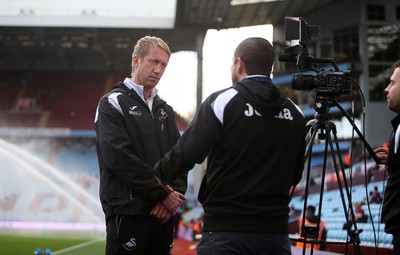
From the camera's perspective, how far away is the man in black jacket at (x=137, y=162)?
2.72 metres

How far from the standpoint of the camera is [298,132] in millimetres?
2455

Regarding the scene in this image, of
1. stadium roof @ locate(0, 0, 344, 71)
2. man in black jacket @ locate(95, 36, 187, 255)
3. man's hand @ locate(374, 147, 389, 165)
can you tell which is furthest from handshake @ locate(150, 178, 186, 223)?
stadium roof @ locate(0, 0, 344, 71)

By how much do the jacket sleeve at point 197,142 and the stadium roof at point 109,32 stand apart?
19.7 meters

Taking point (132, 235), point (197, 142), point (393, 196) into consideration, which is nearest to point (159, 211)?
point (132, 235)

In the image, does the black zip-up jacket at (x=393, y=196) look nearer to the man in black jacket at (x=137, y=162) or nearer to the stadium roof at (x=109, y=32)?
the man in black jacket at (x=137, y=162)

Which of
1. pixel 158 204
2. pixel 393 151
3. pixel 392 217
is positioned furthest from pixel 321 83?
pixel 158 204

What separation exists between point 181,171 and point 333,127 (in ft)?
4.44

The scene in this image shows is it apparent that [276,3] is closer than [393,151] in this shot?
No

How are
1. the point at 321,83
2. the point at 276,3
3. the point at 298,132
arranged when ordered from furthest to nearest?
the point at 276,3 → the point at 321,83 → the point at 298,132

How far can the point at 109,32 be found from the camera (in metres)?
27.0

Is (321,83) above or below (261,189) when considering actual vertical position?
above

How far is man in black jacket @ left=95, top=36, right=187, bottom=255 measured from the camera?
2723mm

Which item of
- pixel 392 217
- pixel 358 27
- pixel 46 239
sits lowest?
pixel 46 239

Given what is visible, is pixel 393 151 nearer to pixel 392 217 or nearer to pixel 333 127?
pixel 392 217
